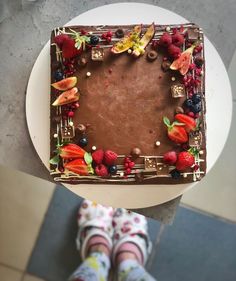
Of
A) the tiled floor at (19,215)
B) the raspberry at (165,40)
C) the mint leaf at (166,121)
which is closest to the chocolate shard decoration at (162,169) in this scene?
the mint leaf at (166,121)

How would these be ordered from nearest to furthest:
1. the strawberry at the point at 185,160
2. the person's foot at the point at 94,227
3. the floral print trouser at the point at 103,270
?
1. the strawberry at the point at 185,160
2. the floral print trouser at the point at 103,270
3. the person's foot at the point at 94,227

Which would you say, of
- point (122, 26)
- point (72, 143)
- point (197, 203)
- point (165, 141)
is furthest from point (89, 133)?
point (197, 203)

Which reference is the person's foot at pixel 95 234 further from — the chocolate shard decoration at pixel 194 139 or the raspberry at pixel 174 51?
the raspberry at pixel 174 51

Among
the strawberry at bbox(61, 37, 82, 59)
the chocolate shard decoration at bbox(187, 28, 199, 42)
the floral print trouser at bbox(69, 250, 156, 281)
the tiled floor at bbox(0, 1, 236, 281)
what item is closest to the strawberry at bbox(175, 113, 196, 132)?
the chocolate shard decoration at bbox(187, 28, 199, 42)

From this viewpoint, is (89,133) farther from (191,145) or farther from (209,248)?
(209,248)

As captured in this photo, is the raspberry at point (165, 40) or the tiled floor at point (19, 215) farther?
the tiled floor at point (19, 215)

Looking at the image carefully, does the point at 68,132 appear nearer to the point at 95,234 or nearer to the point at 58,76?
the point at 58,76

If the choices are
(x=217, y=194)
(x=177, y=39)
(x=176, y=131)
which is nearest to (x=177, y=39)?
(x=177, y=39)
